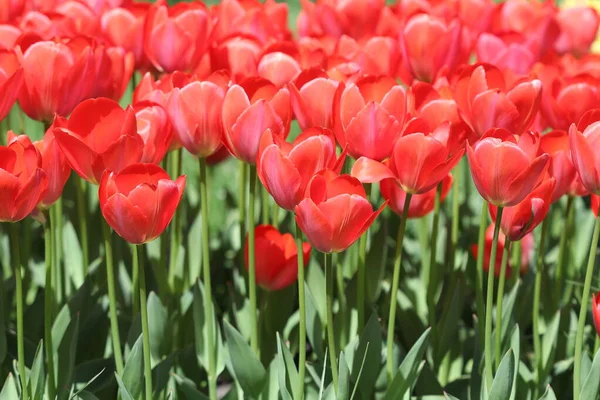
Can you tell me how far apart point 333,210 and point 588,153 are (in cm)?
40

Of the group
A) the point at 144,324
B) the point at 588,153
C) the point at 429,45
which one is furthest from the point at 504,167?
the point at 429,45

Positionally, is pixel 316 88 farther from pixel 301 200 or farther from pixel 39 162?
pixel 39 162

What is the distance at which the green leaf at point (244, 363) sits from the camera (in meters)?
1.54

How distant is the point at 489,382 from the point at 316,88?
0.58 m

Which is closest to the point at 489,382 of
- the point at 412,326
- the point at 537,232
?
the point at 412,326

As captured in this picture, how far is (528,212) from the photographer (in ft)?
4.79

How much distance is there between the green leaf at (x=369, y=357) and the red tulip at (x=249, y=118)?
0.37 metres

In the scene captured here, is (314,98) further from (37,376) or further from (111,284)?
(37,376)

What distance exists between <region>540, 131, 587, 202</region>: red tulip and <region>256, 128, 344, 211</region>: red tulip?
Result: 43 cm

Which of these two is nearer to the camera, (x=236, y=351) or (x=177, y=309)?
(x=236, y=351)

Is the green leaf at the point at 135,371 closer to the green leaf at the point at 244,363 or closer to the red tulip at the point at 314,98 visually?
the green leaf at the point at 244,363

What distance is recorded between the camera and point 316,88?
1.48m

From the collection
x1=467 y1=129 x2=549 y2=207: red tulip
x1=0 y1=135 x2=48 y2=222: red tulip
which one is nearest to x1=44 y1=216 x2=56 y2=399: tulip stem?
x1=0 y1=135 x2=48 y2=222: red tulip

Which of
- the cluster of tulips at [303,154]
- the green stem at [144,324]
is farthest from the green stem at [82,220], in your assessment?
the green stem at [144,324]
